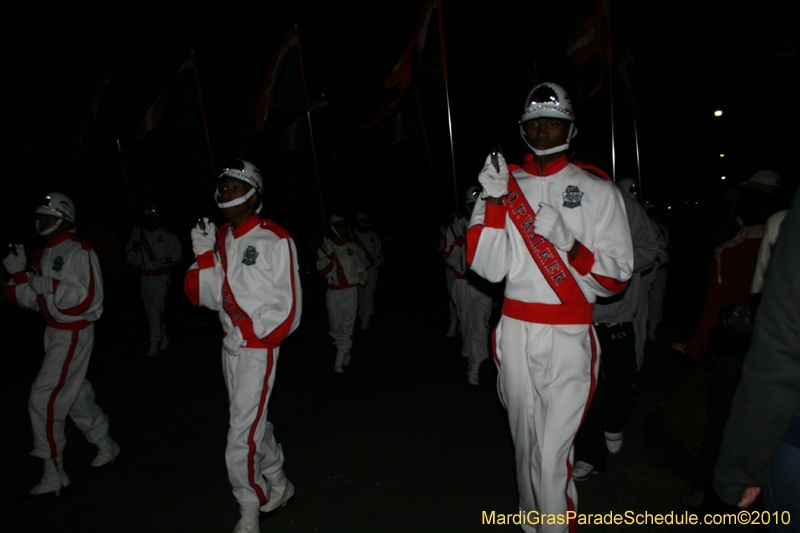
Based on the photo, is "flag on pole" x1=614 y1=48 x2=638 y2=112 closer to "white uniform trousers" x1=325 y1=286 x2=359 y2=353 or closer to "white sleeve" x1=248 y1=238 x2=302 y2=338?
"white uniform trousers" x1=325 y1=286 x2=359 y2=353

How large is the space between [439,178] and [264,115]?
18889 millimetres

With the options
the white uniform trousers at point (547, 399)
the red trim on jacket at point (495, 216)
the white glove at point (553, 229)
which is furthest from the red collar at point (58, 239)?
the white glove at point (553, 229)

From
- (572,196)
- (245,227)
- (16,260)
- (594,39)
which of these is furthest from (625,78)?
(16,260)

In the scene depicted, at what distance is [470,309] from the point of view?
6.74 metres

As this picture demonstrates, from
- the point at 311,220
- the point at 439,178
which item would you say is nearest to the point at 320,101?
the point at 311,220

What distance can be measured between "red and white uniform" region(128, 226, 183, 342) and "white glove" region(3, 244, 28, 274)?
4.42 metres

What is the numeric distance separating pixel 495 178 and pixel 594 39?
5.32m

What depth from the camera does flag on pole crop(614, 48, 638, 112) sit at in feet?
28.8

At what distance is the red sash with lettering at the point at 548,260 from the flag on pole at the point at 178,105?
6232 millimetres

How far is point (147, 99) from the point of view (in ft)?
44.9

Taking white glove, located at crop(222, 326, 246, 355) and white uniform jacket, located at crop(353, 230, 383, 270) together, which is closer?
white glove, located at crop(222, 326, 246, 355)

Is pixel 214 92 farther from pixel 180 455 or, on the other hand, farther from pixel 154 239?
pixel 180 455

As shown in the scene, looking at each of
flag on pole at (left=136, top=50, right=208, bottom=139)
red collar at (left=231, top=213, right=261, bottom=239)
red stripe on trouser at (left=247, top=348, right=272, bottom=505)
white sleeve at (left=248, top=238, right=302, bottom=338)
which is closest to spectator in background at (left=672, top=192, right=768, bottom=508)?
A: white sleeve at (left=248, top=238, right=302, bottom=338)

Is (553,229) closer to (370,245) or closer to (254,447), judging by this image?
(254,447)
